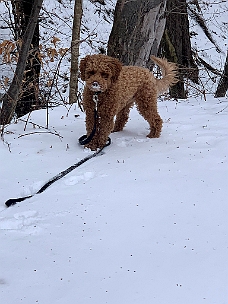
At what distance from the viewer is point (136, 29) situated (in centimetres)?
601

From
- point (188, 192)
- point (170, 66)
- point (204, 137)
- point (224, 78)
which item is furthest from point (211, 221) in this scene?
point (224, 78)

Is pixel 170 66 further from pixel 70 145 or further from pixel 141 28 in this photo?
pixel 70 145

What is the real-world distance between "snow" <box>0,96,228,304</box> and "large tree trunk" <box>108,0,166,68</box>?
2.26 m

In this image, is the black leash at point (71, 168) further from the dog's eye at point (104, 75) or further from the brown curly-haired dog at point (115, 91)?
the dog's eye at point (104, 75)

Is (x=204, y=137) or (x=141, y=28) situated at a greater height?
(x=141, y=28)

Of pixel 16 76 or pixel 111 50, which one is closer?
pixel 16 76

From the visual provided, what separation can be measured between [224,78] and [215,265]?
6.09 m

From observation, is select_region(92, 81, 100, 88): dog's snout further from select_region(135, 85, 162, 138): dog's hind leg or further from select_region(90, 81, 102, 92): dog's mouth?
select_region(135, 85, 162, 138): dog's hind leg

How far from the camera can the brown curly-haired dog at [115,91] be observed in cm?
385

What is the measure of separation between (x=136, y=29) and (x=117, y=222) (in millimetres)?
4148

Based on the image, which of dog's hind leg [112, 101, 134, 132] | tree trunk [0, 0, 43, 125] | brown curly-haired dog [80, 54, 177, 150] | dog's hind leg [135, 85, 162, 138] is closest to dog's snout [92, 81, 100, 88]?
brown curly-haired dog [80, 54, 177, 150]

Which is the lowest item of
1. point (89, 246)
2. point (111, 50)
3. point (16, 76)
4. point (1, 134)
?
point (89, 246)

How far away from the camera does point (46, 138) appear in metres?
4.35

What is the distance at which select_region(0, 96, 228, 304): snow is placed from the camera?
197 cm
